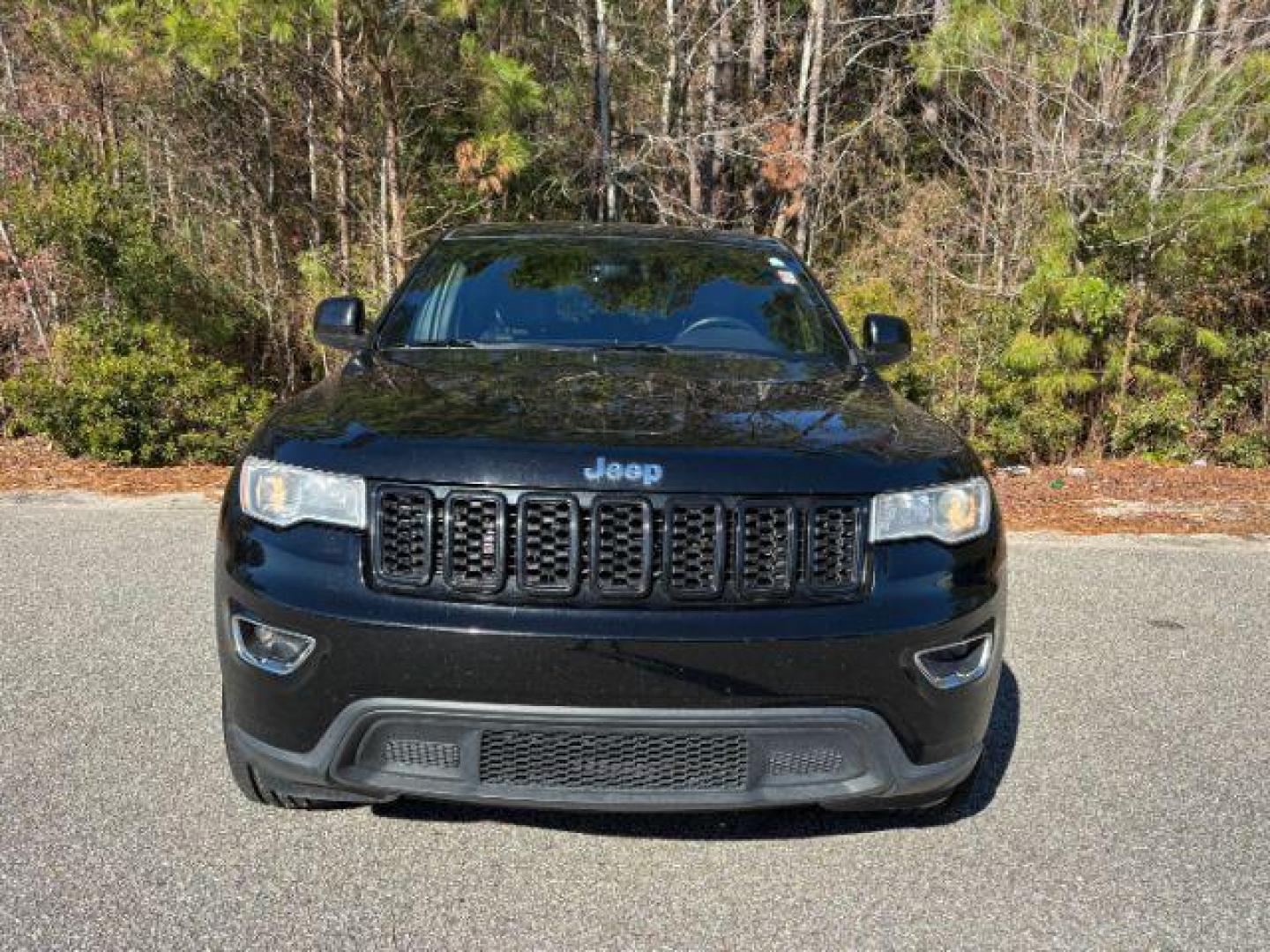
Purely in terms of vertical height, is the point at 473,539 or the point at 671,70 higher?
the point at 671,70

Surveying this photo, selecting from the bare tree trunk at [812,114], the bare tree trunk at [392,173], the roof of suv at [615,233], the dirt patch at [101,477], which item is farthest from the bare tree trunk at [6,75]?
the roof of suv at [615,233]

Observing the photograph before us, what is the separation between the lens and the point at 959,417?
933 centimetres

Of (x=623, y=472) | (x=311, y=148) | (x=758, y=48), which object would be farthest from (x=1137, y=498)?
(x=311, y=148)

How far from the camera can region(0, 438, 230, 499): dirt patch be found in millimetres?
7605

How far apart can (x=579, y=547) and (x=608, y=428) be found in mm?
339

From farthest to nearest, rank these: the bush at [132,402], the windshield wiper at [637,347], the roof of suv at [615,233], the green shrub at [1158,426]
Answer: the green shrub at [1158,426]
the bush at [132,402]
the roof of suv at [615,233]
the windshield wiper at [637,347]

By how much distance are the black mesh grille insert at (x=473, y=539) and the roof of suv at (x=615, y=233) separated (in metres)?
2.18

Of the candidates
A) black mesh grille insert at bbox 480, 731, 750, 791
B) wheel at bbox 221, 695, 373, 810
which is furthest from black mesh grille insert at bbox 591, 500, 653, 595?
wheel at bbox 221, 695, 373, 810

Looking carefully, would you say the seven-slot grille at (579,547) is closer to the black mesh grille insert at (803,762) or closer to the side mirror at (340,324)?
the black mesh grille insert at (803,762)

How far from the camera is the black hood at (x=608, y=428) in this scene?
8.08 ft

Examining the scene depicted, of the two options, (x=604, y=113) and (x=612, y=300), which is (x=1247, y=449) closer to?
(x=604, y=113)

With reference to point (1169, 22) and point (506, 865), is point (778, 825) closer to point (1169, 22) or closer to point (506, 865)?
point (506, 865)


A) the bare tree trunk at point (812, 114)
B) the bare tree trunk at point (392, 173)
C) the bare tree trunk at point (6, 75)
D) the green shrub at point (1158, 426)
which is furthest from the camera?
the bare tree trunk at point (812, 114)

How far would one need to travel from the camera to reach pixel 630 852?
9.24 ft
